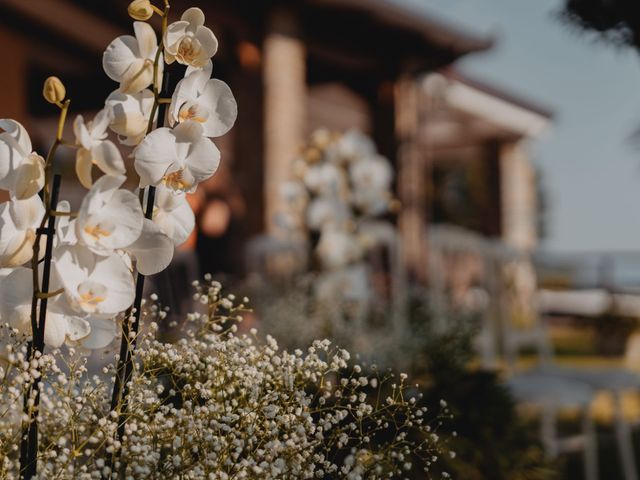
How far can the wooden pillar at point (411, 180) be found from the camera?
7430mm

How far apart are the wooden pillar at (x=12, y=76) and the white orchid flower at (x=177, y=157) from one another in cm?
592

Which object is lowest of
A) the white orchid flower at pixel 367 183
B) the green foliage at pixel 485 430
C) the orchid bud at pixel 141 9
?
the green foliage at pixel 485 430


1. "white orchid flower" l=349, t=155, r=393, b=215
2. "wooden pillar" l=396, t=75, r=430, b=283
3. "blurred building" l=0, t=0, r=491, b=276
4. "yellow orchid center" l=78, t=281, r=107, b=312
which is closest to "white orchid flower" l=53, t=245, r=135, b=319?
"yellow orchid center" l=78, t=281, r=107, b=312

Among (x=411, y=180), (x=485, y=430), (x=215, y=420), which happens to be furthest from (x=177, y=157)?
(x=411, y=180)

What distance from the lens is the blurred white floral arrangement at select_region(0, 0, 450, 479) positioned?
29.8 inches

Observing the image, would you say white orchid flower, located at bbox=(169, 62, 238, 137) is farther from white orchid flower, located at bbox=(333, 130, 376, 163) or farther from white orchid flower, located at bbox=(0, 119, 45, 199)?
white orchid flower, located at bbox=(333, 130, 376, 163)

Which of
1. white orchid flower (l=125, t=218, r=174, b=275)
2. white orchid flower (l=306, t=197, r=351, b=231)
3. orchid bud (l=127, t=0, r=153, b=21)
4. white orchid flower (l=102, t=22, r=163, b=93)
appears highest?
white orchid flower (l=306, t=197, r=351, b=231)

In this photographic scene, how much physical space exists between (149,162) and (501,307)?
329 centimetres

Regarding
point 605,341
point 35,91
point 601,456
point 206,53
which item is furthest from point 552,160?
point 206,53

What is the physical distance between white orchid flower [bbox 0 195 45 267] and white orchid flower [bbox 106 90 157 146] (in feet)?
0.40

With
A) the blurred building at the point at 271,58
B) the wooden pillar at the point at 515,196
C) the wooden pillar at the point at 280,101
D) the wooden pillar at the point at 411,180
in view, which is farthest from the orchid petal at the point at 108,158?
the wooden pillar at the point at 515,196

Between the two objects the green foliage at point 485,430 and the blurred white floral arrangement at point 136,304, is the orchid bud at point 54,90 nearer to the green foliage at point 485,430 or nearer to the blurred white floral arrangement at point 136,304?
the blurred white floral arrangement at point 136,304

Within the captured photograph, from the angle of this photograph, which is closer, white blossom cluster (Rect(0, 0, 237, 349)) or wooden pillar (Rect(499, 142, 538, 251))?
white blossom cluster (Rect(0, 0, 237, 349))

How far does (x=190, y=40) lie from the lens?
2.73 ft
